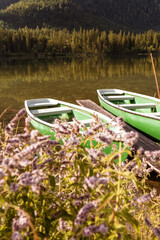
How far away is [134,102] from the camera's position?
42.8 ft

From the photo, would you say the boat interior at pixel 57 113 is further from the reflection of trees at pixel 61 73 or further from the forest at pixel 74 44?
the forest at pixel 74 44

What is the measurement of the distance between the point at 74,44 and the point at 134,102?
10640cm

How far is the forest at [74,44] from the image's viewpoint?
349ft

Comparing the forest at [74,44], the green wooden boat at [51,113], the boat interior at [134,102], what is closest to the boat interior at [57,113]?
the green wooden boat at [51,113]

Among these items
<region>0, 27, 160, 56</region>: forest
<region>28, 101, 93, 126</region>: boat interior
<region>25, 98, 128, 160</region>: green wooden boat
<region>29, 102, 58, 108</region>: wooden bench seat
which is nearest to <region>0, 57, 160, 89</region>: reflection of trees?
<region>29, 102, 58, 108</region>: wooden bench seat

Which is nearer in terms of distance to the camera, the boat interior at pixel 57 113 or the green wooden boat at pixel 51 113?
the green wooden boat at pixel 51 113

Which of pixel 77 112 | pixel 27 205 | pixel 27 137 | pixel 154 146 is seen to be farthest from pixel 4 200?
pixel 77 112

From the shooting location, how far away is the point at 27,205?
1.64m

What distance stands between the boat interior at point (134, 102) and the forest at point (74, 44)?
98.7 meters

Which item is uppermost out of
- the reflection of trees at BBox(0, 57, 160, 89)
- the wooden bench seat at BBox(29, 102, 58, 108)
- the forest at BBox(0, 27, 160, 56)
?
the forest at BBox(0, 27, 160, 56)

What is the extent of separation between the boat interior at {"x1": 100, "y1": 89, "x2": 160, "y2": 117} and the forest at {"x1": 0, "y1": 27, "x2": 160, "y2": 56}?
324 ft

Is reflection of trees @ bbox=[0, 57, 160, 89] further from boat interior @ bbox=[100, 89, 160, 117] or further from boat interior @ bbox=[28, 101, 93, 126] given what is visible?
boat interior @ bbox=[28, 101, 93, 126]

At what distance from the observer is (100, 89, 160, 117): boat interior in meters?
10.6

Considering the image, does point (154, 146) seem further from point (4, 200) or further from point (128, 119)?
point (4, 200)
